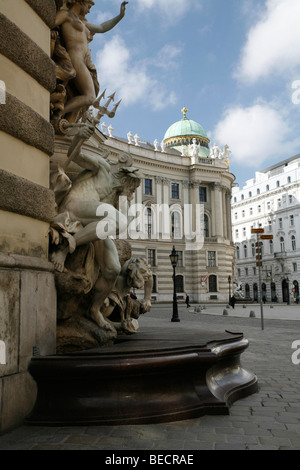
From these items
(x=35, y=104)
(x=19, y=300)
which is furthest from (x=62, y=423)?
(x=35, y=104)

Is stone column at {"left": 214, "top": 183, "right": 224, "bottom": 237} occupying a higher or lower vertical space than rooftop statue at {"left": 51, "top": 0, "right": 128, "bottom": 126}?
higher

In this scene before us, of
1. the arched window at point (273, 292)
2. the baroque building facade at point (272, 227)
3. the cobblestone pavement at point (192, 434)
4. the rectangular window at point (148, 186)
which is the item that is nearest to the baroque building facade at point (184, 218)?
the rectangular window at point (148, 186)

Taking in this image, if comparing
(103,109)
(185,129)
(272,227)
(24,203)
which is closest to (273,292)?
(272,227)

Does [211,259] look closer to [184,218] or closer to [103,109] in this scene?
[184,218]

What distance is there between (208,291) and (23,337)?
172 ft

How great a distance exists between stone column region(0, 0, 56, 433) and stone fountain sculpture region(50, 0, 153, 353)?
31cm

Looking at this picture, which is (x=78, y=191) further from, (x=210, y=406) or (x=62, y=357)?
(x=210, y=406)

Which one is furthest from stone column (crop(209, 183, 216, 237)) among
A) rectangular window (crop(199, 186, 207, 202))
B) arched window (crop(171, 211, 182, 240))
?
arched window (crop(171, 211, 182, 240))

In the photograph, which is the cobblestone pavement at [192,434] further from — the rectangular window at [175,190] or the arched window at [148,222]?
the rectangular window at [175,190]

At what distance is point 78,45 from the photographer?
5.96 meters

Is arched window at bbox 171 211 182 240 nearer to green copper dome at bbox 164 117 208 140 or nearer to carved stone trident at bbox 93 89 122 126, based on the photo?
green copper dome at bbox 164 117 208 140

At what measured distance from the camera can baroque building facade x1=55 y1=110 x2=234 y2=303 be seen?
53719 mm

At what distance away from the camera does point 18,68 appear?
446 centimetres
